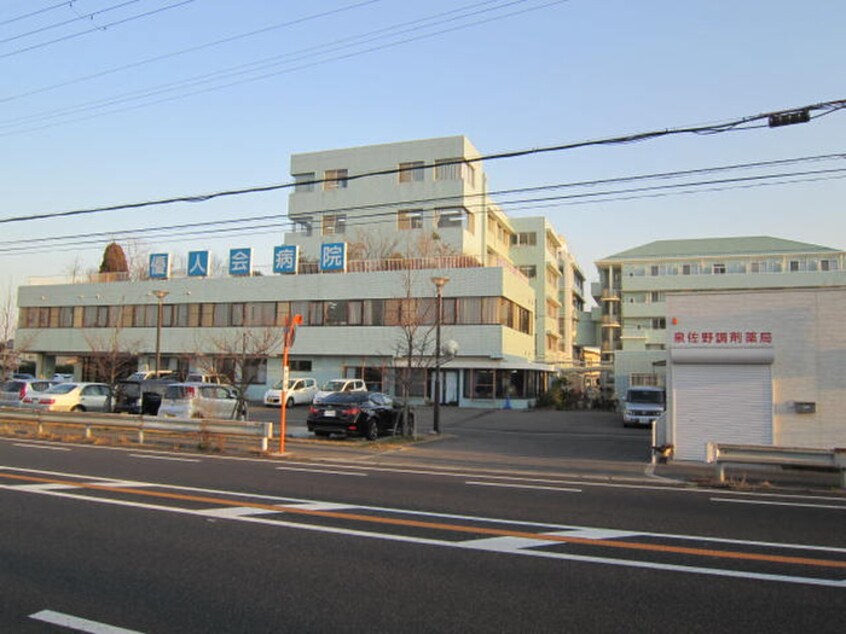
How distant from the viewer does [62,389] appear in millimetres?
26906

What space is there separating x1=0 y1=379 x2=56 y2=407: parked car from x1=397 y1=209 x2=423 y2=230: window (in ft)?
95.4

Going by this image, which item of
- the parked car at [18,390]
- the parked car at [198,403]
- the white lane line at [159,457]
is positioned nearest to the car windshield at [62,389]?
the parked car at [18,390]

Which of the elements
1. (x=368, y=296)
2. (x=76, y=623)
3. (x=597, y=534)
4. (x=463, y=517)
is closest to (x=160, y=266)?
(x=368, y=296)

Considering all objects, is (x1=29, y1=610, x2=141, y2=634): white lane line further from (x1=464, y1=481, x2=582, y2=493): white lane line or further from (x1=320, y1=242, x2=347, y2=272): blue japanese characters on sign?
(x1=320, y1=242, x2=347, y2=272): blue japanese characters on sign

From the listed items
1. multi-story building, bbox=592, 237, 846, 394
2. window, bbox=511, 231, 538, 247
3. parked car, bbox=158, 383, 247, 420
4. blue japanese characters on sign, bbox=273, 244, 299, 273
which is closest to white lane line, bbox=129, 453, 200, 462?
parked car, bbox=158, 383, 247, 420

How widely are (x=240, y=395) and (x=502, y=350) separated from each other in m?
20.1

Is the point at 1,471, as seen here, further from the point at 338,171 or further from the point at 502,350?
the point at 338,171

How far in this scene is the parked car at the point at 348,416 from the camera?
66.9 ft

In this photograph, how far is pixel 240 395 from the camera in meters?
23.9

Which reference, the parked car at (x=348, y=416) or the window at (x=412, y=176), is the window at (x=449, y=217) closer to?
the window at (x=412, y=176)

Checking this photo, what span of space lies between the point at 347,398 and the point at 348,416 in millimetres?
819

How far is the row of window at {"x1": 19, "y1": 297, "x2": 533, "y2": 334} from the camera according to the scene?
136ft

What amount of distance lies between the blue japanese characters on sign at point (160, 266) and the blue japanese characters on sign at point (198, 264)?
1987mm

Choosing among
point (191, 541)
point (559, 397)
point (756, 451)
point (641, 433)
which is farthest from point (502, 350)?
point (191, 541)
